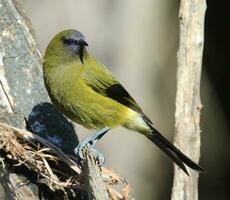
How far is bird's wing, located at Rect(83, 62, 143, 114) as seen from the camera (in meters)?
4.84

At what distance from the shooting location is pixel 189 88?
13.6 feet

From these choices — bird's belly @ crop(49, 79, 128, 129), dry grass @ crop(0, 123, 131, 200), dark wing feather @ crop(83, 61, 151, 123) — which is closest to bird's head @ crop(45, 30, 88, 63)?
dark wing feather @ crop(83, 61, 151, 123)

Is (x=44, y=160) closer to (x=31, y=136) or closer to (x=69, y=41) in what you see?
(x=31, y=136)

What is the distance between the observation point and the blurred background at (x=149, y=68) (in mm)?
6828

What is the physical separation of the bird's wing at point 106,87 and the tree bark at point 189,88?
2.45ft

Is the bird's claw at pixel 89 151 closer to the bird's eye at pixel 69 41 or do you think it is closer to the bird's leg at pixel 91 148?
the bird's leg at pixel 91 148

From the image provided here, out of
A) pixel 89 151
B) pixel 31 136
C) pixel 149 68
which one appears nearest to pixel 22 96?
pixel 31 136

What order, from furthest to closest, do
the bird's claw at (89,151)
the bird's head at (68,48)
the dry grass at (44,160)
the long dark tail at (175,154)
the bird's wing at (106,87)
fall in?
1. the bird's head at (68,48)
2. the bird's wing at (106,87)
3. the long dark tail at (175,154)
4. the dry grass at (44,160)
5. the bird's claw at (89,151)

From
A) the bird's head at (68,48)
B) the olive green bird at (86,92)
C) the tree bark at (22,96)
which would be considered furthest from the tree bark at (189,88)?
the bird's head at (68,48)

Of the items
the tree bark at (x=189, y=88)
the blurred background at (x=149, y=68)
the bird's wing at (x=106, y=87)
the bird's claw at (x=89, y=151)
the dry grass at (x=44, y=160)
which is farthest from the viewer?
the blurred background at (x=149, y=68)

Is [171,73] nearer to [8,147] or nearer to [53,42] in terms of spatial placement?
[53,42]

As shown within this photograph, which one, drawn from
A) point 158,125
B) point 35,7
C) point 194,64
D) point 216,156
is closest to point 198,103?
point 194,64

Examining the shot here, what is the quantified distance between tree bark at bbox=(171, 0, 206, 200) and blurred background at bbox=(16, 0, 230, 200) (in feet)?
7.28

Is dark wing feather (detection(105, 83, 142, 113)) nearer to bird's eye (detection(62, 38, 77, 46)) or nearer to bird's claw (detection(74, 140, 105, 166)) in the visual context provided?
bird's eye (detection(62, 38, 77, 46))
